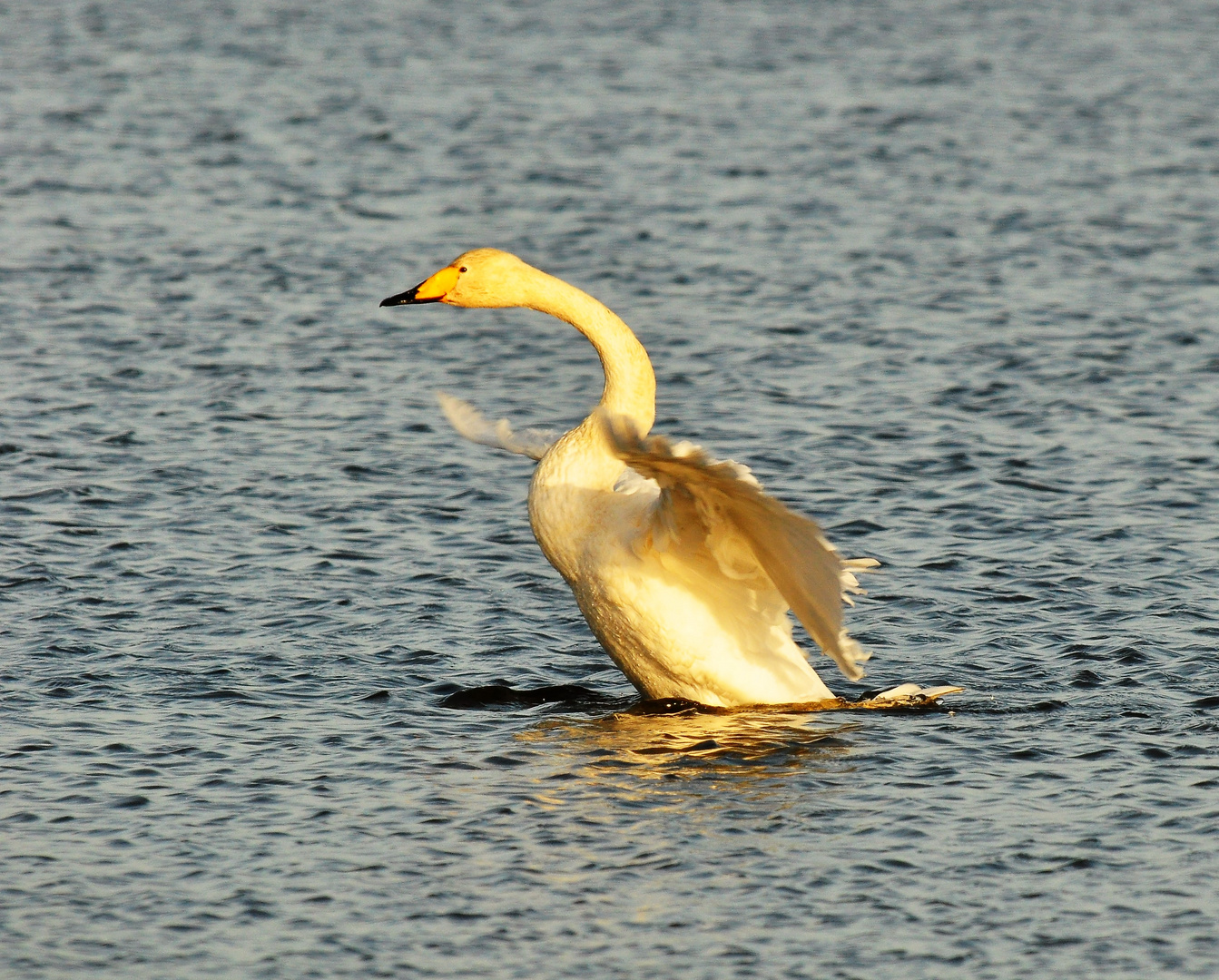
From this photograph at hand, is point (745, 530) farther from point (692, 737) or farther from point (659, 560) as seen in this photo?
point (692, 737)

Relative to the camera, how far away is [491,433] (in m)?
10.9

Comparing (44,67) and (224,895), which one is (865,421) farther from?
(44,67)

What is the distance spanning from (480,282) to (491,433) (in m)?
1.10

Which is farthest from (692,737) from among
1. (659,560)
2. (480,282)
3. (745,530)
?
(480,282)

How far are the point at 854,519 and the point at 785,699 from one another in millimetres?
3146

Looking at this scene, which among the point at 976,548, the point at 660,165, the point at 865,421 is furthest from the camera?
the point at 660,165

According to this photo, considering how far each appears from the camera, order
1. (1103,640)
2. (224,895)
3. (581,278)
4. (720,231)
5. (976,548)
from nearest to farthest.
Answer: (224,895)
(1103,640)
(976,548)
(581,278)
(720,231)

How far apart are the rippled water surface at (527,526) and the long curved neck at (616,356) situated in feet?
5.22

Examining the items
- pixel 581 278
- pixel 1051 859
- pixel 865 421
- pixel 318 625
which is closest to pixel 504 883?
pixel 1051 859

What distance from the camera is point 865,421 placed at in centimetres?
1476

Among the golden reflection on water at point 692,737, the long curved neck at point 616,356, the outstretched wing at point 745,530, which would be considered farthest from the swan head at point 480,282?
the golden reflection on water at point 692,737

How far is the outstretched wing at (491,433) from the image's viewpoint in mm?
10758

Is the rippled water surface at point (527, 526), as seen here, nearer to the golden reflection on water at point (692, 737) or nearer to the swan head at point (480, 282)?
the golden reflection on water at point (692, 737)

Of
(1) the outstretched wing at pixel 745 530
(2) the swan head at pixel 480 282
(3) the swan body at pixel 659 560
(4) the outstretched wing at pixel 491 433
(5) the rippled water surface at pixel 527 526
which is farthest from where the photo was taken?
(4) the outstretched wing at pixel 491 433
